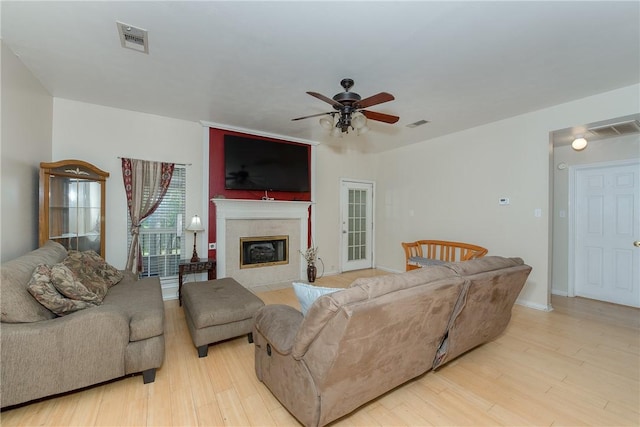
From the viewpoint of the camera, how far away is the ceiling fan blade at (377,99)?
A: 2.40 metres

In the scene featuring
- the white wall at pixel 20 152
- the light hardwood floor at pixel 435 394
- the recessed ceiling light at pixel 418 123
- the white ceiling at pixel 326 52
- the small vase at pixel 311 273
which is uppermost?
the white ceiling at pixel 326 52

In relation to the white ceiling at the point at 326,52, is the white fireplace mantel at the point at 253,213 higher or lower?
lower

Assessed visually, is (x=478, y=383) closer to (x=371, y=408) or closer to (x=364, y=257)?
(x=371, y=408)

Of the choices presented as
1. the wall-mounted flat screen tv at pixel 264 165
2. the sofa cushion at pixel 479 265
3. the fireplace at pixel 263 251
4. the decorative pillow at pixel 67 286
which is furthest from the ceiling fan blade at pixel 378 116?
the decorative pillow at pixel 67 286

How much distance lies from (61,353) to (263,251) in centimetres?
318

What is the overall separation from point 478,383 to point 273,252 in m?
3.58

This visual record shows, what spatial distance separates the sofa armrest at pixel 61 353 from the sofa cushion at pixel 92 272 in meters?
0.68

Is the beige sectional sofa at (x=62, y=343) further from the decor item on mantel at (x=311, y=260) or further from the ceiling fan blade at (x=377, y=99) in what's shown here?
the decor item on mantel at (x=311, y=260)

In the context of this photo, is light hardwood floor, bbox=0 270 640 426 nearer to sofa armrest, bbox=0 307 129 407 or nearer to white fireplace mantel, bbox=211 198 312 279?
sofa armrest, bbox=0 307 129 407

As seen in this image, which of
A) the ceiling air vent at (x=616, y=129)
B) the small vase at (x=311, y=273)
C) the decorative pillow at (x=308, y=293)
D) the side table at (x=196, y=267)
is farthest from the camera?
the small vase at (x=311, y=273)

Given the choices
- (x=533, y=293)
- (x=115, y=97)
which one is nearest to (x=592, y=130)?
(x=533, y=293)

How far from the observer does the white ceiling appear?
1.96m

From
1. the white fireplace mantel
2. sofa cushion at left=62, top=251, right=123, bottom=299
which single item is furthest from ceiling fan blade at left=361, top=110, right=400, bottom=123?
sofa cushion at left=62, top=251, right=123, bottom=299

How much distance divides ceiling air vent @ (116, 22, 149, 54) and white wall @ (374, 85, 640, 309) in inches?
175
